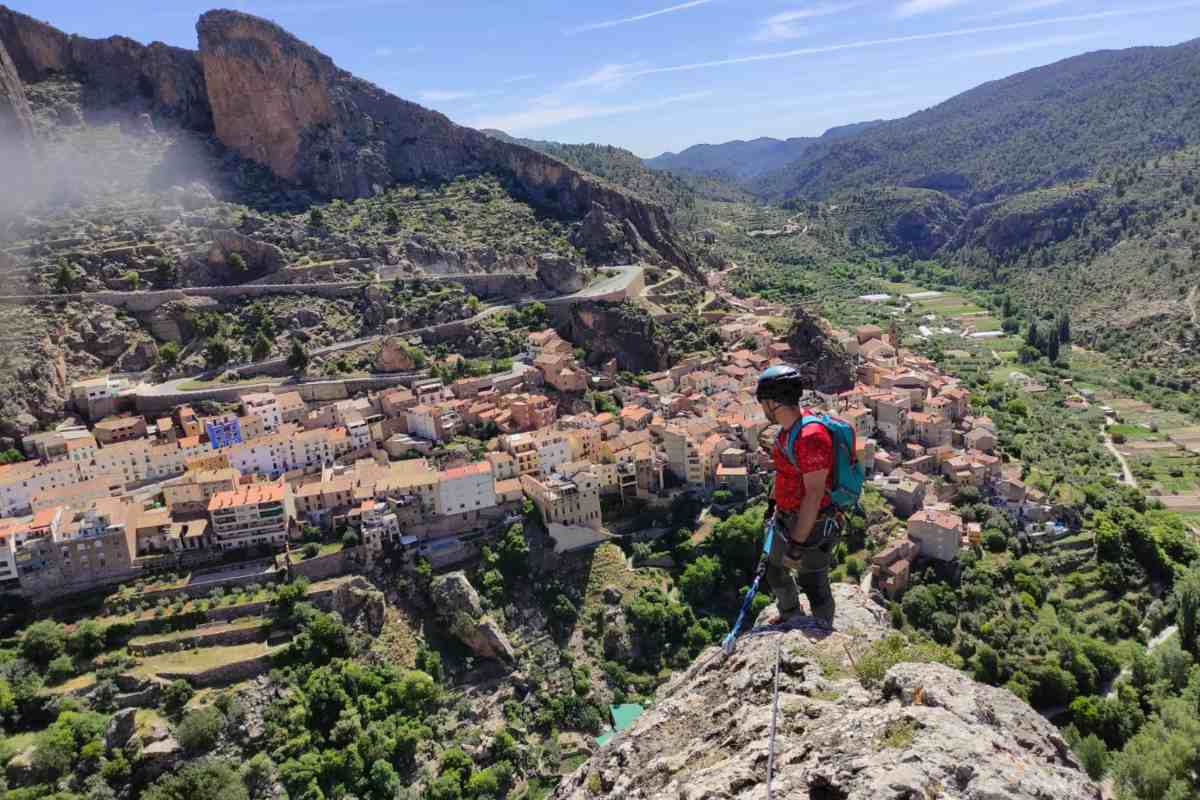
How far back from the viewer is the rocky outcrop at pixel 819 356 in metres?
43.5

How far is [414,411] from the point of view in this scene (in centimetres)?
3562

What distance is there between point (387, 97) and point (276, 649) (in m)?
55.3

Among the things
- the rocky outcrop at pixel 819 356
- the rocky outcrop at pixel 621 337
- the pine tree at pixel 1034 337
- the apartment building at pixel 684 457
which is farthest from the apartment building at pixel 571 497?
the pine tree at pixel 1034 337

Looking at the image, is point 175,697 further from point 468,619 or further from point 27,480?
point 27,480

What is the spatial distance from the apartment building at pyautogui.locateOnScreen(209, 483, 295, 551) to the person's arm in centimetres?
2540

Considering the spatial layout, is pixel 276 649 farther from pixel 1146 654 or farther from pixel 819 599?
pixel 1146 654

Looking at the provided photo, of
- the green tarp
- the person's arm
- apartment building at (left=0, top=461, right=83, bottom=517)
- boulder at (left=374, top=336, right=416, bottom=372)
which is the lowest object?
the green tarp

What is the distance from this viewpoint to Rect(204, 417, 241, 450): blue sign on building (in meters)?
33.5

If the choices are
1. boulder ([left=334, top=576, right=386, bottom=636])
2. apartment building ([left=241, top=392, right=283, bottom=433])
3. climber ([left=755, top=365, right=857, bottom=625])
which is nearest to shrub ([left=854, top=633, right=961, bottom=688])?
climber ([left=755, top=365, right=857, bottom=625])

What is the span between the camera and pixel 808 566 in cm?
598

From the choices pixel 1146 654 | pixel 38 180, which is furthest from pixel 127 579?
pixel 38 180

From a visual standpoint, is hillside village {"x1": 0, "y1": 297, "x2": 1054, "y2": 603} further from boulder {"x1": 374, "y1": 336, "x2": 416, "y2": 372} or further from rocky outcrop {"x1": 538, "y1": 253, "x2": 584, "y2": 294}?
rocky outcrop {"x1": 538, "y1": 253, "x2": 584, "y2": 294}

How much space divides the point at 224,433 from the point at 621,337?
21.4 m

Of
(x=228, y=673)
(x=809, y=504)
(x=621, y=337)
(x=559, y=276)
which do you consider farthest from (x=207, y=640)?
(x=559, y=276)
